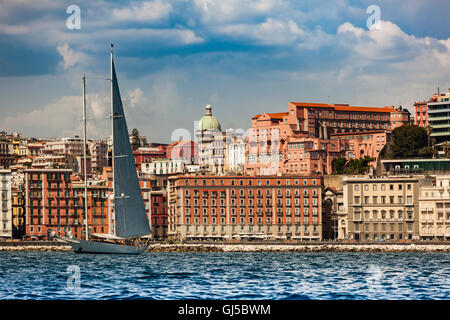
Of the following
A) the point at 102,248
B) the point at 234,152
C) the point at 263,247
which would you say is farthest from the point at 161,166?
the point at 102,248

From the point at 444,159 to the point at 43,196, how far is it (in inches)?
2532

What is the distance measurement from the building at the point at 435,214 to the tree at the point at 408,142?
26.5m

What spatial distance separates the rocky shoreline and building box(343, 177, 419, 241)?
252 inches

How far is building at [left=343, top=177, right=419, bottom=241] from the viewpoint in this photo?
120500 millimetres

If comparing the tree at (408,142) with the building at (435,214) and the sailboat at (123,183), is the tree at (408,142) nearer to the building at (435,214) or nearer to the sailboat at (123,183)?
the building at (435,214)

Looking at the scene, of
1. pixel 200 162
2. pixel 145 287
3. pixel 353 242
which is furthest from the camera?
pixel 200 162

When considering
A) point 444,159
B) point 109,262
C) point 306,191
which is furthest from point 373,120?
point 109,262

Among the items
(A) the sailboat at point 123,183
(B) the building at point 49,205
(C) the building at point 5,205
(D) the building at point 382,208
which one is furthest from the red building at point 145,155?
(A) the sailboat at point 123,183

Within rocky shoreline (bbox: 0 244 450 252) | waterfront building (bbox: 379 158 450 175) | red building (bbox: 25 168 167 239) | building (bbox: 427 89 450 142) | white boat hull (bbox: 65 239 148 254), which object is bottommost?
rocky shoreline (bbox: 0 244 450 252)

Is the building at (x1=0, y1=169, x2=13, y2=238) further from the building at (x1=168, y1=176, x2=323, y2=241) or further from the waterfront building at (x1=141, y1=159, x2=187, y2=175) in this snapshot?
the waterfront building at (x1=141, y1=159, x2=187, y2=175)

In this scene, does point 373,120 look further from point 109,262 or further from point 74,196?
point 109,262

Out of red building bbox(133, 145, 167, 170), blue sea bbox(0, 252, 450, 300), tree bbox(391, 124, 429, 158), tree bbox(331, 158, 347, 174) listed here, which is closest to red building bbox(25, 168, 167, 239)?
tree bbox(331, 158, 347, 174)

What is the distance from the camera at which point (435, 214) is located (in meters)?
119

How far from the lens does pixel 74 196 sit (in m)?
126
